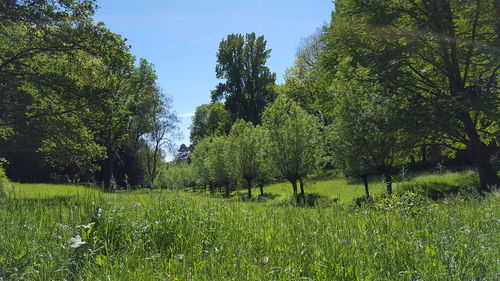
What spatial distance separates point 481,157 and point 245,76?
138 feet

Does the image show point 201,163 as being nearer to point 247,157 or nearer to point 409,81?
point 247,157

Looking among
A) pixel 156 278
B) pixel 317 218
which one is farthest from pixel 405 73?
pixel 156 278

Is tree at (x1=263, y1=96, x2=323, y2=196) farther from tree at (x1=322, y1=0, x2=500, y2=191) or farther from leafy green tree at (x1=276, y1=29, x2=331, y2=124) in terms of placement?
leafy green tree at (x1=276, y1=29, x2=331, y2=124)

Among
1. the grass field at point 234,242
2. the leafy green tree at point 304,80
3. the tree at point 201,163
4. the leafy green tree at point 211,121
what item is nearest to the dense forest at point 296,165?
the grass field at point 234,242

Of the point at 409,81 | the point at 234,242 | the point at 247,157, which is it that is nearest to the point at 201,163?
the point at 247,157

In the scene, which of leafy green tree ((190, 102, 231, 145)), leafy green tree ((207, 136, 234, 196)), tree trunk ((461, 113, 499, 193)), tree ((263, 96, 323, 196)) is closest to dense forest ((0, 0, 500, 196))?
tree trunk ((461, 113, 499, 193))

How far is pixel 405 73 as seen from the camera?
45.5 feet

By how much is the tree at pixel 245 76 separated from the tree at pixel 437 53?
121 feet

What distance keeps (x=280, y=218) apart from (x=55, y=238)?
2.90 m

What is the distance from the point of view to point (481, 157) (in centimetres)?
1329

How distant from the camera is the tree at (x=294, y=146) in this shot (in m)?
18.8

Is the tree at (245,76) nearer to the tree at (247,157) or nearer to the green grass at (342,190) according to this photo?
the tree at (247,157)

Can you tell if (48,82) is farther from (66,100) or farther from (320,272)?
(320,272)

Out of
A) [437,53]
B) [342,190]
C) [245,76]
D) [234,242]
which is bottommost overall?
[342,190]
